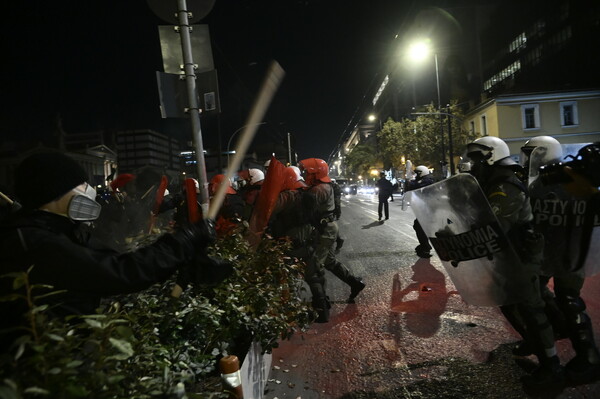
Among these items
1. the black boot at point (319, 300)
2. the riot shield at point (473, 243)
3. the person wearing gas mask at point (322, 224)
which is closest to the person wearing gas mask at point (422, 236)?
the person wearing gas mask at point (322, 224)

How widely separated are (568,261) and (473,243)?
0.94 metres

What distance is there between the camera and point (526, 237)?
3.06 m

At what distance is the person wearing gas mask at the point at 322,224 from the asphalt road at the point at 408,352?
18.8 inches

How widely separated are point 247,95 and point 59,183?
29.0 m

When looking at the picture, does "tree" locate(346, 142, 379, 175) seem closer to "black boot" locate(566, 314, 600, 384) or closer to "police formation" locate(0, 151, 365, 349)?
"black boot" locate(566, 314, 600, 384)

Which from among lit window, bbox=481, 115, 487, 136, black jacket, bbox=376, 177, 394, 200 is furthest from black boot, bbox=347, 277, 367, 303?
lit window, bbox=481, 115, 487, 136

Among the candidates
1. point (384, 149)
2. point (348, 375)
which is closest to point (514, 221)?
point (348, 375)

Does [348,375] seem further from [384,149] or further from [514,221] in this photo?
[384,149]

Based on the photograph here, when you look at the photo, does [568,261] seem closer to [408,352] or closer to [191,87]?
[408,352]

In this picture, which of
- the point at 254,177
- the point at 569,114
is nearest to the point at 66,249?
the point at 254,177

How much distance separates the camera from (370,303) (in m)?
5.77

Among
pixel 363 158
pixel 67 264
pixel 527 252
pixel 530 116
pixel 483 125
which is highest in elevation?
pixel 530 116

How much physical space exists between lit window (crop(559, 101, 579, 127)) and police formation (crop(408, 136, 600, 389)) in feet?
136

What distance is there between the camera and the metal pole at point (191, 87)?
4043 mm
